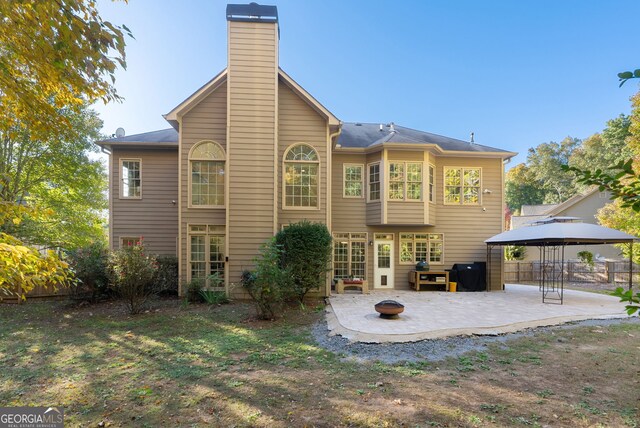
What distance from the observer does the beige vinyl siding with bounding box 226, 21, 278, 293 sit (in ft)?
30.5

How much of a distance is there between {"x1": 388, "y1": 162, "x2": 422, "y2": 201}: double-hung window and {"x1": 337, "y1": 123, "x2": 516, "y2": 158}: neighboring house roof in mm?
891

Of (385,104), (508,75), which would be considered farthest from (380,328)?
(508,75)

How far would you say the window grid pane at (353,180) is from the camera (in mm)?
11688

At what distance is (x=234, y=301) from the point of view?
8.98m

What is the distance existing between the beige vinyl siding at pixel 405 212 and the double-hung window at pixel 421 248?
91 centimetres

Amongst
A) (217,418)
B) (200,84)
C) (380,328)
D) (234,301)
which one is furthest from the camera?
(200,84)

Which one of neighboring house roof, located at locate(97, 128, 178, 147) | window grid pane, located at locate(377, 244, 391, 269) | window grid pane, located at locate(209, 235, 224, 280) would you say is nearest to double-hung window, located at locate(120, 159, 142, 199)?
neighboring house roof, located at locate(97, 128, 178, 147)

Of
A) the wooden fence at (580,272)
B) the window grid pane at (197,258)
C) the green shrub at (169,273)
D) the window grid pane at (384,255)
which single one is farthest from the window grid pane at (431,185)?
the green shrub at (169,273)

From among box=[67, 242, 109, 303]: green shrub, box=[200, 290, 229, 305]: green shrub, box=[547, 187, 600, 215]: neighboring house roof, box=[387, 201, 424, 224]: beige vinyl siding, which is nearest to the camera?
box=[67, 242, 109, 303]: green shrub

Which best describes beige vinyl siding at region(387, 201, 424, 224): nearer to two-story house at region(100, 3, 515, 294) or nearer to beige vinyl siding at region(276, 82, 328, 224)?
two-story house at region(100, 3, 515, 294)

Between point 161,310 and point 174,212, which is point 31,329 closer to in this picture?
point 161,310

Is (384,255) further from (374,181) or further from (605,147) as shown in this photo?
(605,147)

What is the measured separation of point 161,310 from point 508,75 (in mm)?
21373

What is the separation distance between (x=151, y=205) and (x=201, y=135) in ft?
12.1
